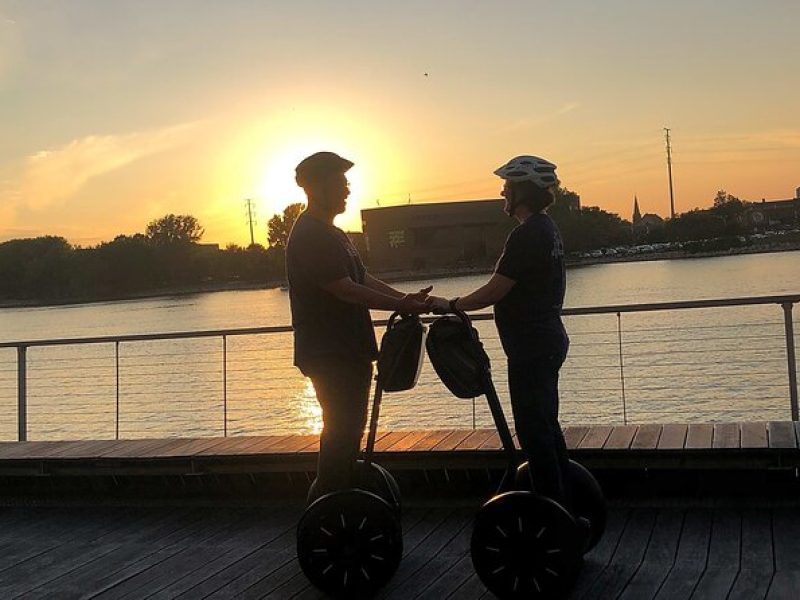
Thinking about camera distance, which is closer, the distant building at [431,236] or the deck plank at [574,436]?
the deck plank at [574,436]

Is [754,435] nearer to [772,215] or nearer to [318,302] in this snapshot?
[318,302]

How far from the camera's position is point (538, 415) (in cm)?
334

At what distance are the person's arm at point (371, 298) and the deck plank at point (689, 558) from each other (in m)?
1.36

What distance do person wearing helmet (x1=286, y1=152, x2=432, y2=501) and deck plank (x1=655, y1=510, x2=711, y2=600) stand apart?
1279 mm

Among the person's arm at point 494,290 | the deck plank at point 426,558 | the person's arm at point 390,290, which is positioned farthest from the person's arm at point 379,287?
the deck plank at point 426,558

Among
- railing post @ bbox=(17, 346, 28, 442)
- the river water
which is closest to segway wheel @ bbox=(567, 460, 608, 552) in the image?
the river water

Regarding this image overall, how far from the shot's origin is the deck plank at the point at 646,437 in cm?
445

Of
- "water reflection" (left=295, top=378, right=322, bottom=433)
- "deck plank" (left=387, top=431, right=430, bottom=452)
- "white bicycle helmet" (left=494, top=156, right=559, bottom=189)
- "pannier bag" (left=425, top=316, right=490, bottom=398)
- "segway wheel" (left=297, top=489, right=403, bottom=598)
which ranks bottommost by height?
"water reflection" (left=295, top=378, right=322, bottom=433)

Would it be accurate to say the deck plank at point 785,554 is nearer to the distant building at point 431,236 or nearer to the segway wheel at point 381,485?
the segway wheel at point 381,485

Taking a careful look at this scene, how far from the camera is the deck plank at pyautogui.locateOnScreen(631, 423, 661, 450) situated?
4.45 metres

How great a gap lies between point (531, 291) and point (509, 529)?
0.84 m

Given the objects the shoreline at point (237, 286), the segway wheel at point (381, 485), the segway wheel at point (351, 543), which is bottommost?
the segway wheel at point (351, 543)

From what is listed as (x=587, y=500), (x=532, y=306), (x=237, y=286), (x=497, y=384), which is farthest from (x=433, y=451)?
(x=237, y=286)

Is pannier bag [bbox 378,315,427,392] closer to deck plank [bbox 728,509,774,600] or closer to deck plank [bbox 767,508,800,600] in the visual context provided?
deck plank [bbox 728,509,774,600]
